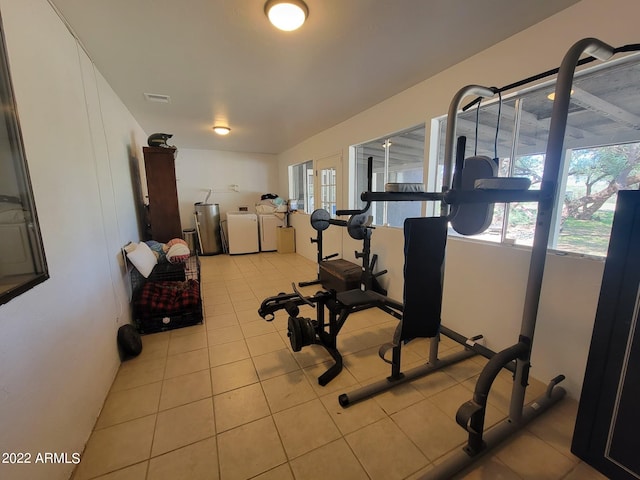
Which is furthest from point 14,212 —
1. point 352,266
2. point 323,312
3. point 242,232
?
point 242,232

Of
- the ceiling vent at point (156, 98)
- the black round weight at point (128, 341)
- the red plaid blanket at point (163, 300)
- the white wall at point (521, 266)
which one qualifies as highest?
the ceiling vent at point (156, 98)

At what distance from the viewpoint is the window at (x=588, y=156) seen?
1496 millimetres

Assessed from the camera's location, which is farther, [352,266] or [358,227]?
[352,266]

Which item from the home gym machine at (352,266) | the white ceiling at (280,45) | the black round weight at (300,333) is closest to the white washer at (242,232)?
the home gym machine at (352,266)

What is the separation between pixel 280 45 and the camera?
75.0 inches

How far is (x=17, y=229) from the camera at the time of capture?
1062mm

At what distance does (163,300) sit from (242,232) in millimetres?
3347

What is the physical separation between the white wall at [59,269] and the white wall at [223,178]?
13.3ft

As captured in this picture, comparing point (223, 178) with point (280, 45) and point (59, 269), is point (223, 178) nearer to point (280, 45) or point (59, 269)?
point (280, 45)

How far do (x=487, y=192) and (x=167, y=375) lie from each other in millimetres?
2407

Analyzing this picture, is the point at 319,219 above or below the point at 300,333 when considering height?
above

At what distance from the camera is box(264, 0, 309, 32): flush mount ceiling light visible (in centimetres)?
146

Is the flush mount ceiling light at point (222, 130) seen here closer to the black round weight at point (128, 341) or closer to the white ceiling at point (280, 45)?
the white ceiling at point (280, 45)

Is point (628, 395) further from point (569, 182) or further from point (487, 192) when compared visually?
point (569, 182)
